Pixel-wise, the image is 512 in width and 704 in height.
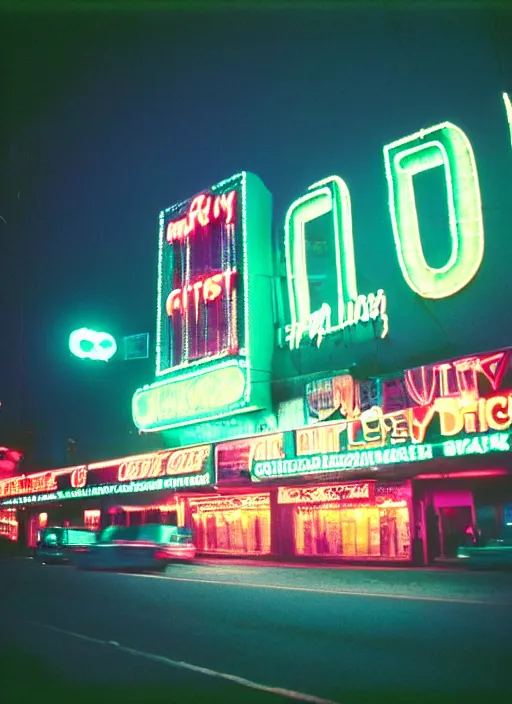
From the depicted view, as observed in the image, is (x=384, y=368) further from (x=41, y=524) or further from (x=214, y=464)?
(x=41, y=524)

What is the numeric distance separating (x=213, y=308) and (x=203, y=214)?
4.15 metres

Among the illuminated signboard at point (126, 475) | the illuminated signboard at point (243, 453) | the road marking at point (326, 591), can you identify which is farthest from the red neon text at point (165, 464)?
the road marking at point (326, 591)

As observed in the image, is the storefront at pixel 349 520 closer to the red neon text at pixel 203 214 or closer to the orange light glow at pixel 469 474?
the orange light glow at pixel 469 474

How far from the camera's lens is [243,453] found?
27062 millimetres

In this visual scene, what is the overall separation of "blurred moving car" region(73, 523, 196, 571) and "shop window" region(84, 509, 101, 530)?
1668 cm

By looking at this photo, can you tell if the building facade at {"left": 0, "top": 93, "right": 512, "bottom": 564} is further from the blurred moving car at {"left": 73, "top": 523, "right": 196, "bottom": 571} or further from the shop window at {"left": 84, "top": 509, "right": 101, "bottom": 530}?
the shop window at {"left": 84, "top": 509, "right": 101, "bottom": 530}

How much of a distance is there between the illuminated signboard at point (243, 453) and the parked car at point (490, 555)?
7096 mm

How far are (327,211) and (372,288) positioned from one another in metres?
3.35

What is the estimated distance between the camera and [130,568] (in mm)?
21984

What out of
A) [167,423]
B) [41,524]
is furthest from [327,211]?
[41,524]

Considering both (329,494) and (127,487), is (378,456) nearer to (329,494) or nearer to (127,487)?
(329,494)

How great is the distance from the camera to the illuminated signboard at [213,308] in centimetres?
2759

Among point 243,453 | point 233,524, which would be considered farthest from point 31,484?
point 243,453

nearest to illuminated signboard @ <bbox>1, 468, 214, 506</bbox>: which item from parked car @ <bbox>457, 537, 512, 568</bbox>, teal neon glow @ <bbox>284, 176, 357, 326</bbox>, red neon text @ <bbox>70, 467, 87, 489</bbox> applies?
red neon text @ <bbox>70, 467, 87, 489</bbox>
